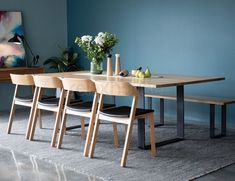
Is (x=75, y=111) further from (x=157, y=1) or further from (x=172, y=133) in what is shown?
(x=157, y=1)

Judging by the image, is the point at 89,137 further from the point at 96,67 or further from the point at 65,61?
the point at 65,61

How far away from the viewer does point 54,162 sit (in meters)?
3.97

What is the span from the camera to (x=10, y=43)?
283 inches

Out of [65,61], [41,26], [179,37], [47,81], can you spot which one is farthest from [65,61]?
[47,81]

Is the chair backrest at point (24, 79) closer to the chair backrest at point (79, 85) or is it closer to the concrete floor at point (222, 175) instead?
the chair backrest at point (79, 85)

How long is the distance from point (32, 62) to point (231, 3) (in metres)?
3.69

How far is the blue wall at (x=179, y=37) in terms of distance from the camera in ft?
18.2

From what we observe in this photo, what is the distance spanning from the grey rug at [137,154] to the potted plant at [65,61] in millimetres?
2290

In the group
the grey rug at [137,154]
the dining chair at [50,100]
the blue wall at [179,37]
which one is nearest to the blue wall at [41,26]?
the blue wall at [179,37]

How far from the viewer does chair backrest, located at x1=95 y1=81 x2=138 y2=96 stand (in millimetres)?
3807

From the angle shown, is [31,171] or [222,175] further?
[31,171]

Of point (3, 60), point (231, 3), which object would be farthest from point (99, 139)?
point (3, 60)

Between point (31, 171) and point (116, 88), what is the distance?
104cm

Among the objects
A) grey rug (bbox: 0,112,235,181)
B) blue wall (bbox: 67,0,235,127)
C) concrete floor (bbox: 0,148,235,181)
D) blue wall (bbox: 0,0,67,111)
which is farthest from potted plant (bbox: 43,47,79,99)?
concrete floor (bbox: 0,148,235,181)
